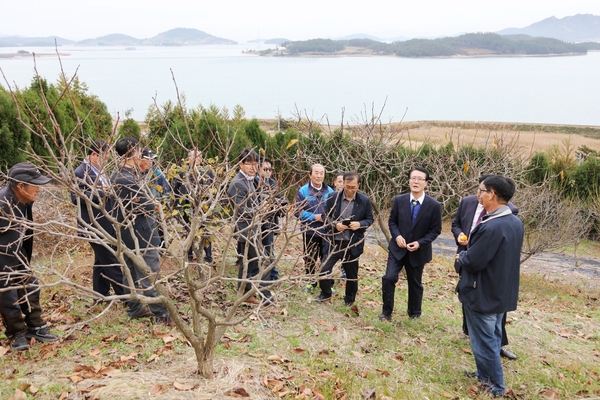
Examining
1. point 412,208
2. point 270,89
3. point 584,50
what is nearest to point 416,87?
point 270,89

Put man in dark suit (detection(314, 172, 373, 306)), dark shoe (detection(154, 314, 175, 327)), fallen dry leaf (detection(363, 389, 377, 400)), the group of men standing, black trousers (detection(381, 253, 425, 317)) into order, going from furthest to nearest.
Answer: man in dark suit (detection(314, 172, 373, 306))
black trousers (detection(381, 253, 425, 317))
dark shoe (detection(154, 314, 175, 327))
fallen dry leaf (detection(363, 389, 377, 400))
the group of men standing

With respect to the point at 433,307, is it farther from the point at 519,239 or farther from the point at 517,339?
the point at 519,239

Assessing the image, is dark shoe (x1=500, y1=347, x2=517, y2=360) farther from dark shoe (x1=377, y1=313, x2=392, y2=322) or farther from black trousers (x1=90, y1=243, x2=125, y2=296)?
black trousers (x1=90, y1=243, x2=125, y2=296)

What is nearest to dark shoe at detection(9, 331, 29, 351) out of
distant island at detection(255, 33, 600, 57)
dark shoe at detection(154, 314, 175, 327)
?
dark shoe at detection(154, 314, 175, 327)

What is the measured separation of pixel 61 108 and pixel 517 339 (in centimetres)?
1214

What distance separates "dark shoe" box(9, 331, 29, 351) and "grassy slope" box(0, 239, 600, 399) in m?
0.08

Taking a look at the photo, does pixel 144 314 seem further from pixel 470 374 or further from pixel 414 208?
pixel 470 374

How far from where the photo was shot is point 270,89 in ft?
187

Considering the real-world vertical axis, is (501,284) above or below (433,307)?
above

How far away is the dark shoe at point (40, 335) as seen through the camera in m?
4.56

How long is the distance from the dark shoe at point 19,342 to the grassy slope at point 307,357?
77 millimetres

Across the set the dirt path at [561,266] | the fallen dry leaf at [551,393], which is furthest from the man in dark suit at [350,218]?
the dirt path at [561,266]

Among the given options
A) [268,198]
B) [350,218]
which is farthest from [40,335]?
[350,218]

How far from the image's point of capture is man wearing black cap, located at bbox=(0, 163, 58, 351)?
4133 mm
